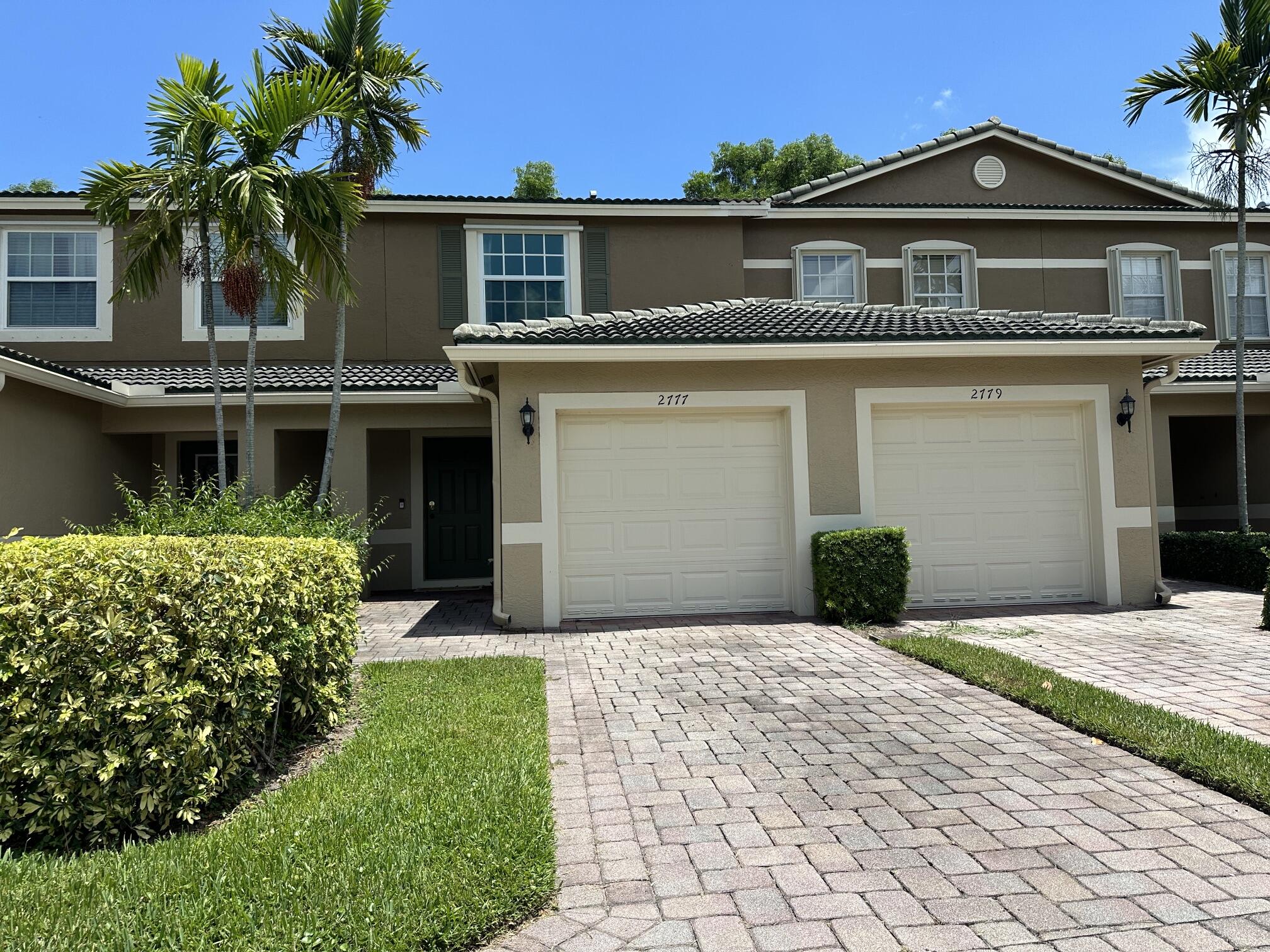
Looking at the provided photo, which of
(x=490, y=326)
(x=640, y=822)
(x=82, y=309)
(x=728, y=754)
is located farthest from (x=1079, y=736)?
(x=82, y=309)

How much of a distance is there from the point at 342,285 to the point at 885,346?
6447mm

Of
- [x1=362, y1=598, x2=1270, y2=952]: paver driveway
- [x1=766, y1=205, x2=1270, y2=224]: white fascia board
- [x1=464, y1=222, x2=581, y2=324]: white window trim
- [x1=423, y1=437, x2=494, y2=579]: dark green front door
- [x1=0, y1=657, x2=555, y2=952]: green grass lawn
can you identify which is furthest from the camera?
[x1=766, y1=205, x2=1270, y2=224]: white fascia board

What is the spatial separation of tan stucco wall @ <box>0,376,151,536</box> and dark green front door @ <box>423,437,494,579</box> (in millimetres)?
4540

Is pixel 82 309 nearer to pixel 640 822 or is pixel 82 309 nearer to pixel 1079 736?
pixel 640 822

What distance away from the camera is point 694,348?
9.19 meters

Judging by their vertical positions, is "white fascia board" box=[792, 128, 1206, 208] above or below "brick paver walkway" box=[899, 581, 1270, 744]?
above

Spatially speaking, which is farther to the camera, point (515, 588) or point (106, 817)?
point (515, 588)

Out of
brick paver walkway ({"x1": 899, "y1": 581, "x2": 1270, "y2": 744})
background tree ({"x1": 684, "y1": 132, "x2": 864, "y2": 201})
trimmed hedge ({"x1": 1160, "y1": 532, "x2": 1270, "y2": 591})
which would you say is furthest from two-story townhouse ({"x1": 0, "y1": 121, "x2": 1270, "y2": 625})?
background tree ({"x1": 684, "y1": 132, "x2": 864, "y2": 201})

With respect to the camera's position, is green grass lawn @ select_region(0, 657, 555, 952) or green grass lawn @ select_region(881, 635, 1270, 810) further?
green grass lawn @ select_region(881, 635, 1270, 810)

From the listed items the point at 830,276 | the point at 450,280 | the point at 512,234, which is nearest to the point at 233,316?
the point at 450,280

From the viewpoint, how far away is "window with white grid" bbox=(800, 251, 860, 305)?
48.4 feet

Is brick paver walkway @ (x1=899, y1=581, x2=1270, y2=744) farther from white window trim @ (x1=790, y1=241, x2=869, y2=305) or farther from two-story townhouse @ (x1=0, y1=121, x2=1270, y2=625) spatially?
white window trim @ (x1=790, y1=241, x2=869, y2=305)

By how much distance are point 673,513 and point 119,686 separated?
21.9 feet

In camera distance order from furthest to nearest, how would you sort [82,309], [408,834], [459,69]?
[82,309] < [459,69] < [408,834]
